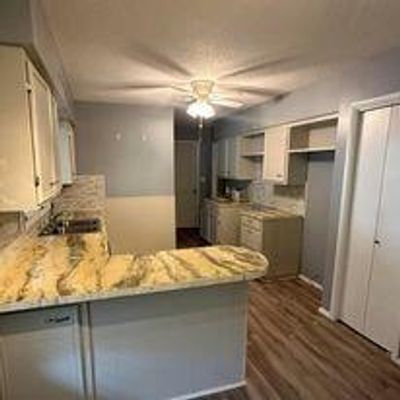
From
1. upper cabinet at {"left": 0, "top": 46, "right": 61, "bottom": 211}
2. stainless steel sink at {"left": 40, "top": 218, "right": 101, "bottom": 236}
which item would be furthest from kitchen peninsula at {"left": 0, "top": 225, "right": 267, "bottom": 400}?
stainless steel sink at {"left": 40, "top": 218, "right": 101, "bottom": 236}

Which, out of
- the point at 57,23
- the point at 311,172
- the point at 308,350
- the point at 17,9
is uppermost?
the point at 57,23

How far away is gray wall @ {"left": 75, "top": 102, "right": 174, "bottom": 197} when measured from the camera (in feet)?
14.5

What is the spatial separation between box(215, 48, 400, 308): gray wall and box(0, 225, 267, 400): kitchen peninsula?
145cm

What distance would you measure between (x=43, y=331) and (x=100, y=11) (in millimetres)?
1785

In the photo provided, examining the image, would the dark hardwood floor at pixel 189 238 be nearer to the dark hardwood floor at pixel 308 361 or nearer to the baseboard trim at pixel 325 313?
the dark hardwood floor at pixel 308 361

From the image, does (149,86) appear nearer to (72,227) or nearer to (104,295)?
(72,227)

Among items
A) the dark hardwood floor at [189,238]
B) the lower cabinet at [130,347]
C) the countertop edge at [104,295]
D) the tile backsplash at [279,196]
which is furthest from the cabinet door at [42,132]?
the dark hardwood floor at [189,238]

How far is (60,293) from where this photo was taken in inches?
58.4

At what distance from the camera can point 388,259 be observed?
8.37ft

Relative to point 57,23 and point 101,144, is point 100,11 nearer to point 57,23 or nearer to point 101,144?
point 57,23

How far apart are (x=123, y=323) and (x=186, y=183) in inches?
209

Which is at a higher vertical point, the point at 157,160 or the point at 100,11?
the point at 100,11

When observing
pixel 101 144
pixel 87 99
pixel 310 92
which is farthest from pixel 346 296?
pixel 87 99

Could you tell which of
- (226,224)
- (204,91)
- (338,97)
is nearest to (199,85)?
(204,91)
